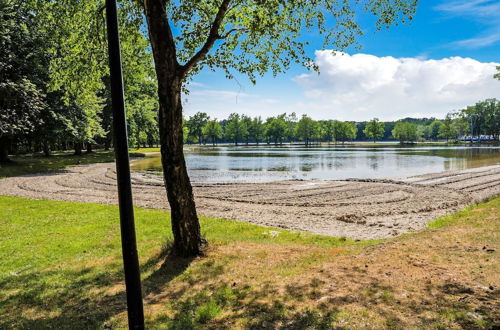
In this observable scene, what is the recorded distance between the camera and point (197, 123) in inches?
6462

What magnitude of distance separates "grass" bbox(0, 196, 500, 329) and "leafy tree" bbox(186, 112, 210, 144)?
511 ft

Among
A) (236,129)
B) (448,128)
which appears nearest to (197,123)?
(236,129)

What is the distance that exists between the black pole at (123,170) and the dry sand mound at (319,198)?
408 inches

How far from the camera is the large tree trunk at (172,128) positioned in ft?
23.6

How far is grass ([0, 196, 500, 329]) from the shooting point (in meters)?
4.90

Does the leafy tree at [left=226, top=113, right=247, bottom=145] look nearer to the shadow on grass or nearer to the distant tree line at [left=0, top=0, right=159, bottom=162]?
the distant tree line at [left=0, top=0, right=159, bottom=162]

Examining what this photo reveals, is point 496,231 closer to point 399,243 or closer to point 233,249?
point 399,243

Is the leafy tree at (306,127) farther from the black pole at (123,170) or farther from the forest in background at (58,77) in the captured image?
the black pole at (123,170)

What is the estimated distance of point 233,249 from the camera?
8648 mm

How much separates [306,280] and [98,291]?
170 inches

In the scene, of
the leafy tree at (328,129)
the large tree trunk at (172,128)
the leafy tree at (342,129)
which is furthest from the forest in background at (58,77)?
the leafy tree at (342,129)

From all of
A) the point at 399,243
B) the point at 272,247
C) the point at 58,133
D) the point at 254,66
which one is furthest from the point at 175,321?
the point at 58,133

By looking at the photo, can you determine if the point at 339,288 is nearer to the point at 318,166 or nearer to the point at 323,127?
the point at 318,166

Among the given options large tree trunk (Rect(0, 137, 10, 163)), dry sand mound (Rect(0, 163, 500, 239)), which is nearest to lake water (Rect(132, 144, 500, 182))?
dry sand mound (Rect(0, 163, 500, 239))
